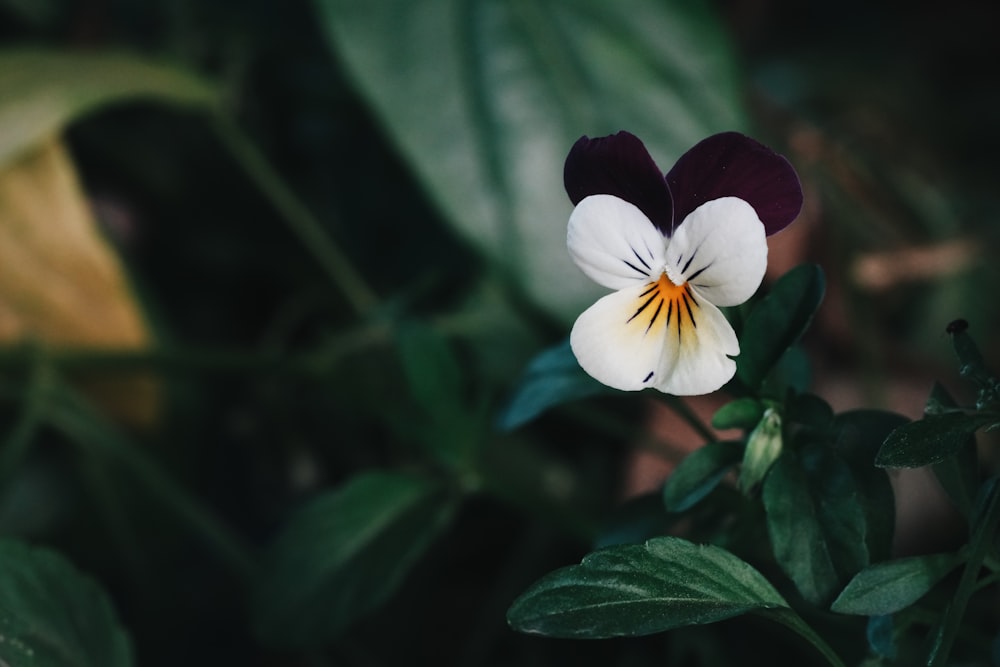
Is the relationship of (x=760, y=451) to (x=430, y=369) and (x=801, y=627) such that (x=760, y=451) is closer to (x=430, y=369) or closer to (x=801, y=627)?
(x=801, y=627)

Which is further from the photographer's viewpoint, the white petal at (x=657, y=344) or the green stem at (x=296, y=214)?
the green stem at (x=296, y=214)

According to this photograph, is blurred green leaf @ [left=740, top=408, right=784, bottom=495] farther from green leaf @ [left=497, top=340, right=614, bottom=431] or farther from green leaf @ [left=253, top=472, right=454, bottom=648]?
green leaf @ [left=253, top=472, right=454, bottom=648]

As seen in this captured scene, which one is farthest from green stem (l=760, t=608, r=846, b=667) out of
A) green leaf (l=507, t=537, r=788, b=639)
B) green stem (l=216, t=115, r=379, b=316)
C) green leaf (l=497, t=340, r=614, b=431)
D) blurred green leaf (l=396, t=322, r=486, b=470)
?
green stem (l=216, t=115, r=379, b=316)

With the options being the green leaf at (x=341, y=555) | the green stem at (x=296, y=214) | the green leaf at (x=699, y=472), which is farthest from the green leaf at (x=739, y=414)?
the green stem at (x=296, y=214)

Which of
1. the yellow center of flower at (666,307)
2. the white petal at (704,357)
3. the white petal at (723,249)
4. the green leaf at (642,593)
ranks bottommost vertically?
the green leaf at (642,593)

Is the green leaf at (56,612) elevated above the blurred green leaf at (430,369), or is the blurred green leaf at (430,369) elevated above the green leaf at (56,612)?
the blurred green leaf at (430,369)

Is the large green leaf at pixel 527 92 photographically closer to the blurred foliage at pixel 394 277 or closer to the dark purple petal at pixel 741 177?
the blurred foliage at pixel 394 277
